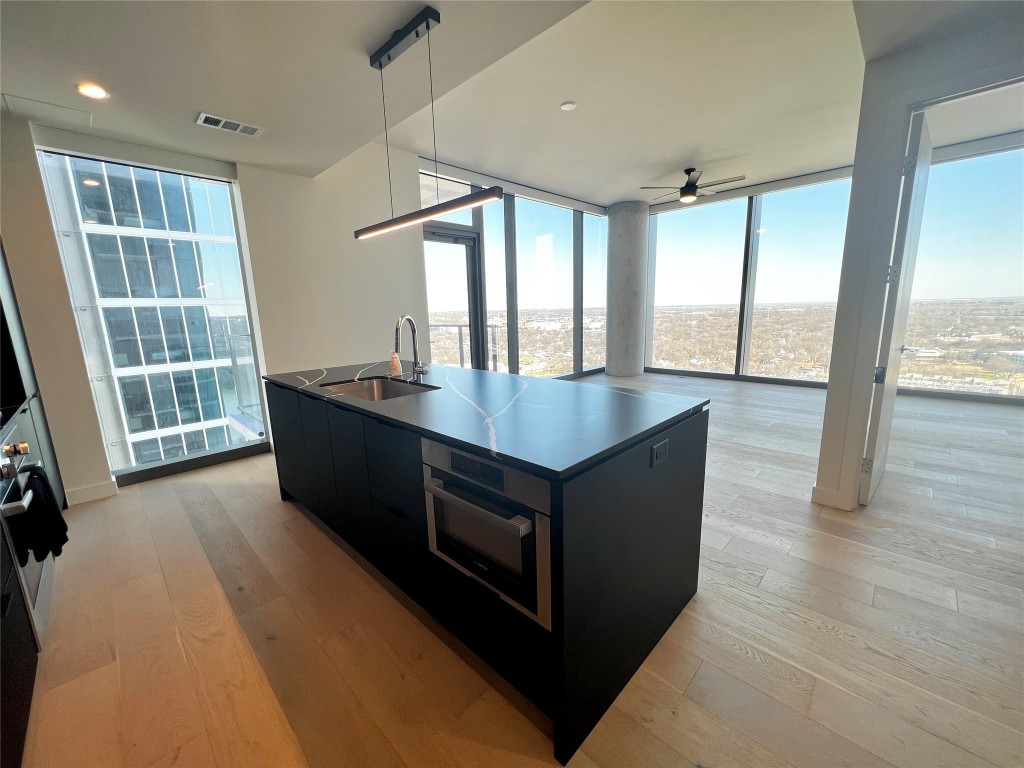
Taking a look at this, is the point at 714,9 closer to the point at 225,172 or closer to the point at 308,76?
the point at 308,76

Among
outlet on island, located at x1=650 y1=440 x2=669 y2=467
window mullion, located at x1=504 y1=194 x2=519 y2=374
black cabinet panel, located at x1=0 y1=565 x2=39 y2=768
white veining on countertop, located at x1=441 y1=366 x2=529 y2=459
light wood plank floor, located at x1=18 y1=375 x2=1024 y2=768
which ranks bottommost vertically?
light wood plank floor, located at x1=18 y1=375 x2=1024 y2=768

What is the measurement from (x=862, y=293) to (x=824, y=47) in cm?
174

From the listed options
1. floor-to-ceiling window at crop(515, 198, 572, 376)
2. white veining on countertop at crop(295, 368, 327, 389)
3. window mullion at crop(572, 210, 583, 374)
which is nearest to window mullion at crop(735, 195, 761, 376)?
window mullion at crop(572, 210, 583, 374)

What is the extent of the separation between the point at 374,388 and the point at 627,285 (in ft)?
17.4

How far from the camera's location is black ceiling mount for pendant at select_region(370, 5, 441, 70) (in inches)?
67.6

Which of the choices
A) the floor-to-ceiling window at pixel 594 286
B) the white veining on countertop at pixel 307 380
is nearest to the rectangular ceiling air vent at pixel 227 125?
the white veining on countertop at pixel 307 380

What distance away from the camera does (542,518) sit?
104 cm

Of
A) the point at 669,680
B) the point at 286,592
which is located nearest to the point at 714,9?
the point at 669,680

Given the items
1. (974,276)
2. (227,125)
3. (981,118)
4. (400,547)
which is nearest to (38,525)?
(400,547)

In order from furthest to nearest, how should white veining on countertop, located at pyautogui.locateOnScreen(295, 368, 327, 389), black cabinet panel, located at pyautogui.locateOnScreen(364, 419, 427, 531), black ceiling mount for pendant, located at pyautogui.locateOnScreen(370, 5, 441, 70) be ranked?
1. white veining on countertop, located at pyautogui.locateOnScreen(295, 368, 327, 389)
2. black ceiling mount for pendant, located at pyautogui.locateOnScreen(370, 5, 441, 70)
3. black cabinet panel, located at pyautogui.locateOnScreen(364, 419, 427, 531)

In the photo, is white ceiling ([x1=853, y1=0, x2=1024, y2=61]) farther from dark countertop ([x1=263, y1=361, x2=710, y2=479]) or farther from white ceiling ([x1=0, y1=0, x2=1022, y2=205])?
dark countertop ([x1=263, y1=361, x2=710, y2=479])

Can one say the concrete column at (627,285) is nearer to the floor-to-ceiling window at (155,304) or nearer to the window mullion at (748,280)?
the window mullion at (748,280)

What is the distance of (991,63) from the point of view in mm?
1825

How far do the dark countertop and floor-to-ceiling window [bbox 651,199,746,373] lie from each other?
217 inches
